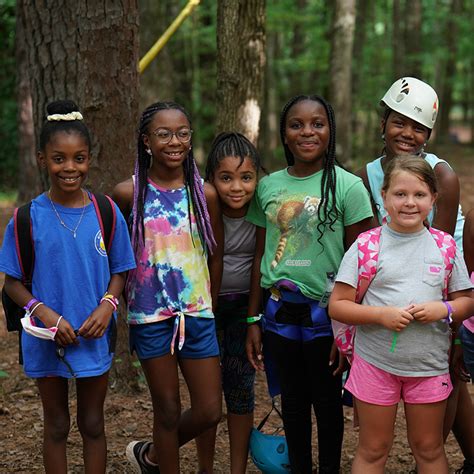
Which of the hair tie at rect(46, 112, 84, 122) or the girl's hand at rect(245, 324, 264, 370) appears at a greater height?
the hair tie at rect(46, 112, 84, 122)

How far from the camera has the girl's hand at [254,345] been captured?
13.0 feet

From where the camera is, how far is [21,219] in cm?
336

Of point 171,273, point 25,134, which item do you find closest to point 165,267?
point 171,273

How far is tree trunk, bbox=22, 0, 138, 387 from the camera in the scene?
4949 mm

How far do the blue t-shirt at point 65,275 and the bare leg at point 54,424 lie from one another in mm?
128

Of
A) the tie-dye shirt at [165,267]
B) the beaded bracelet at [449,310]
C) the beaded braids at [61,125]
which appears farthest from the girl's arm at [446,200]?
Answer: the beaded braids at [61,125]

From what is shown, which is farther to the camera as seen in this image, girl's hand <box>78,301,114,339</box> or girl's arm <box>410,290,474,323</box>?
girl's hand <box>78,301,114,339</box>

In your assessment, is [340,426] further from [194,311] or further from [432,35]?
[432,35]

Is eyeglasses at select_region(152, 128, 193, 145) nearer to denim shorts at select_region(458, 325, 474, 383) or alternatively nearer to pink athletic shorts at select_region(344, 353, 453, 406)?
pink athletic shorts at select_region(344, 353, 453, 406)

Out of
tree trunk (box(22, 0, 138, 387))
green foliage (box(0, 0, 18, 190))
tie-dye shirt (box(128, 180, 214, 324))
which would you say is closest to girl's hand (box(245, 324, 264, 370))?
tie-dye shirt (box(128, 180, 214, 324))

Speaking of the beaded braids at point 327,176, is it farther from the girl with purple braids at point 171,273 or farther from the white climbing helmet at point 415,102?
the girl with purple braids at point 171,273

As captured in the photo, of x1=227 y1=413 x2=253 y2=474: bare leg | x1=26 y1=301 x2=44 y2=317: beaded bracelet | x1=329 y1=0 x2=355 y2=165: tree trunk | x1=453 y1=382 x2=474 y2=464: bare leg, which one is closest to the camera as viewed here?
x1=26 y1=301 x2=44 y2=317: beaded bracelet

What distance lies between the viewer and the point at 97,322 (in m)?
3.40

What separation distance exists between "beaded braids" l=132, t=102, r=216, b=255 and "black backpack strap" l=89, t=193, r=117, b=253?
18 centimetres
